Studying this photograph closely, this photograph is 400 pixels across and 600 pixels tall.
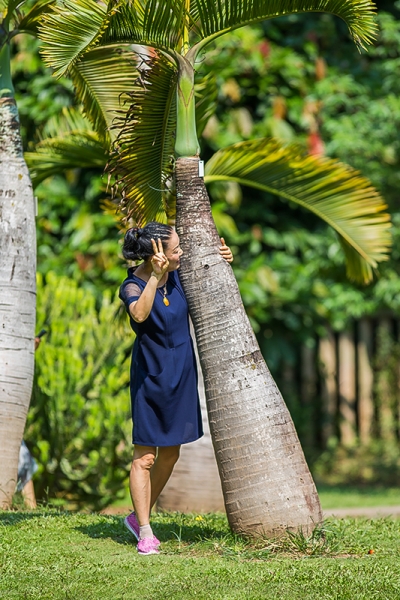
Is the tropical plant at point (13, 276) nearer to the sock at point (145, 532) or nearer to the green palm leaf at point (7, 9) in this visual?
the green palm leaf at point (7, 9)

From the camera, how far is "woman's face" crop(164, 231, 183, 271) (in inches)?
189

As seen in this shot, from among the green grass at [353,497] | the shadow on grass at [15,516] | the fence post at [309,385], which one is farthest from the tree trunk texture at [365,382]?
the shadow on grass at [15,516]

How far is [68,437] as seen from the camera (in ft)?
26.2

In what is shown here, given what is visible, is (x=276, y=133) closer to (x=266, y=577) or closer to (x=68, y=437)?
(x=68, y=437)

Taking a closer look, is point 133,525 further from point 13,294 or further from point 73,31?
point 73,31

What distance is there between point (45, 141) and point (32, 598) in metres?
4.45

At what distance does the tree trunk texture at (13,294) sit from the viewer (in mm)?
5840

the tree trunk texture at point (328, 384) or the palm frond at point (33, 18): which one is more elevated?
the palm frond at point (33, 18)

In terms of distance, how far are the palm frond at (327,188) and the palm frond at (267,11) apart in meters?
1.69

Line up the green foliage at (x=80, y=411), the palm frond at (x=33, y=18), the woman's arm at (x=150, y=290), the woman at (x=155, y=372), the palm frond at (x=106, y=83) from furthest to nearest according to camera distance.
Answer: the green foliage at (x=80, y=411), the palm frond at (x=106, y=83), the palm frond at (x=33, y=18), the woman at (x=155, y=372), the woman's arm at (x=150, y=290)

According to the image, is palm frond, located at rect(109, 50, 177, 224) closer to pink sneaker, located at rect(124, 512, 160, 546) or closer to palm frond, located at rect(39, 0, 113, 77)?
palm frond, located at rect(39, 0, 113, 77)

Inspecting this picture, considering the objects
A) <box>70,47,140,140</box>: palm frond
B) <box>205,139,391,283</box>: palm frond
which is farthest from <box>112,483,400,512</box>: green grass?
<box>70,47,140,140</box>: palm frond

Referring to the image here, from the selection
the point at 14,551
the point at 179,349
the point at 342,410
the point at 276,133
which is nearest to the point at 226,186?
the point at 276,133

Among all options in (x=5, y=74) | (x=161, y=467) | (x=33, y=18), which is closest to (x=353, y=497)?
(x=161, y=467)
